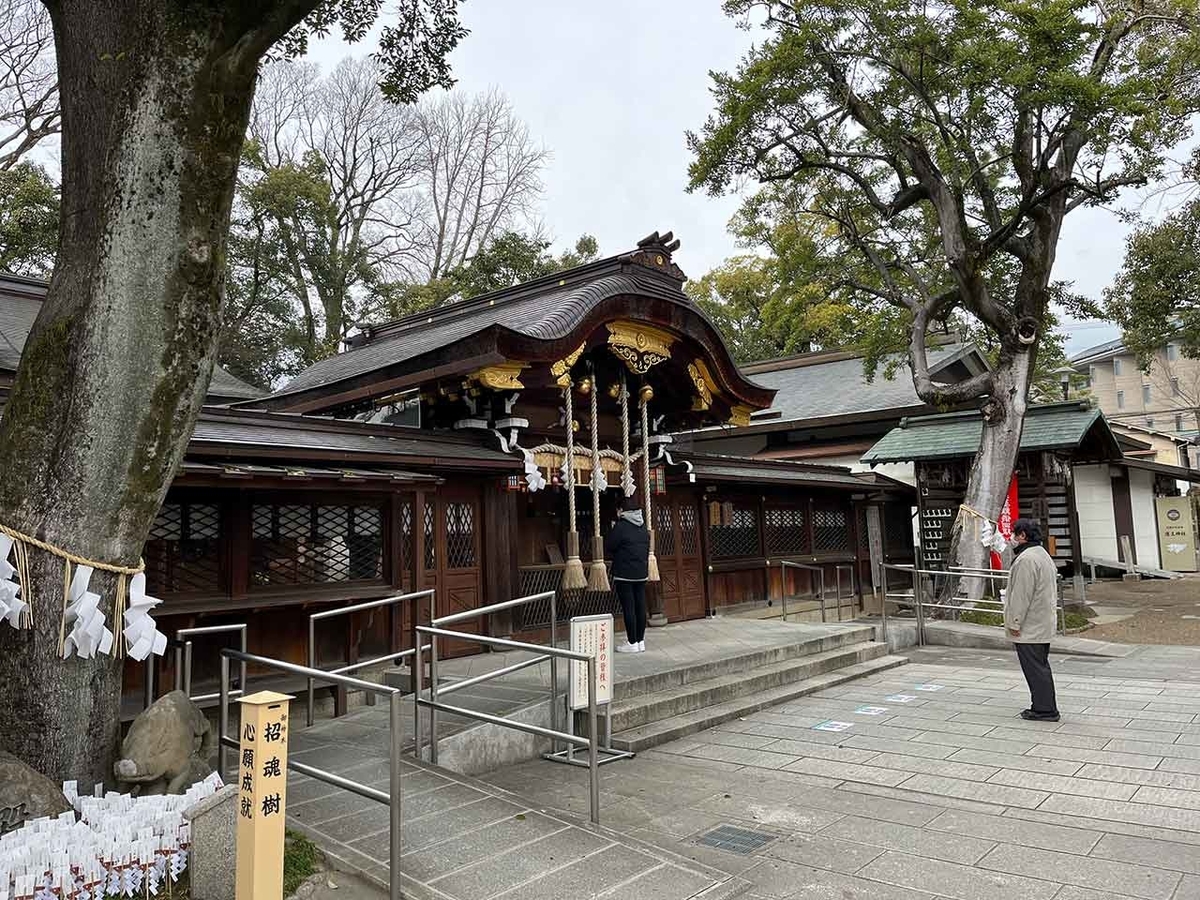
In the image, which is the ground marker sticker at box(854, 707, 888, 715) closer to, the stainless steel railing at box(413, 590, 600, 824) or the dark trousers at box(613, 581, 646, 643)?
the dark trousers at box(613, 581, 646, 643)

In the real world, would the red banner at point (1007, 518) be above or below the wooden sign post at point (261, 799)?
above

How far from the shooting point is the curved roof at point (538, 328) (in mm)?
8688

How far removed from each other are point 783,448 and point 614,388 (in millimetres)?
11965

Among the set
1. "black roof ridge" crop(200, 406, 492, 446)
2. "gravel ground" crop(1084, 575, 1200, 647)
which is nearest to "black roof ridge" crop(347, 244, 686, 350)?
"black roof ridge" crop(200, 406, 492, 446)

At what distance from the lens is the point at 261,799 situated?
3.07m

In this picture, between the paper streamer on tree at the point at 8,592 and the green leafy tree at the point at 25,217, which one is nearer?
the paper streamer on tree at the point at 8,592

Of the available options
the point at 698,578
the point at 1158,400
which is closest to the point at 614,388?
the point at 698,578

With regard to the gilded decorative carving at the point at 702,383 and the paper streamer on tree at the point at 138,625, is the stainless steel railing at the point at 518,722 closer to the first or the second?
the paper streamer on tree at the point at 138,625

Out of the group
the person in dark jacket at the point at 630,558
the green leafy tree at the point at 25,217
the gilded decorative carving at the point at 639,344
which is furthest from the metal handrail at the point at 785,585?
the green leafy tree at the point at 25,217

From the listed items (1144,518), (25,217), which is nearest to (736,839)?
(25,217)

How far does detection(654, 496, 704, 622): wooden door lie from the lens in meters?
11.9

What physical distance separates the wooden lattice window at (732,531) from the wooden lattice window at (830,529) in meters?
1.98

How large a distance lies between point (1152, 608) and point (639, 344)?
11.7m

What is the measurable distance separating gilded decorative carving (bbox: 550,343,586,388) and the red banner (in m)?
8.87
